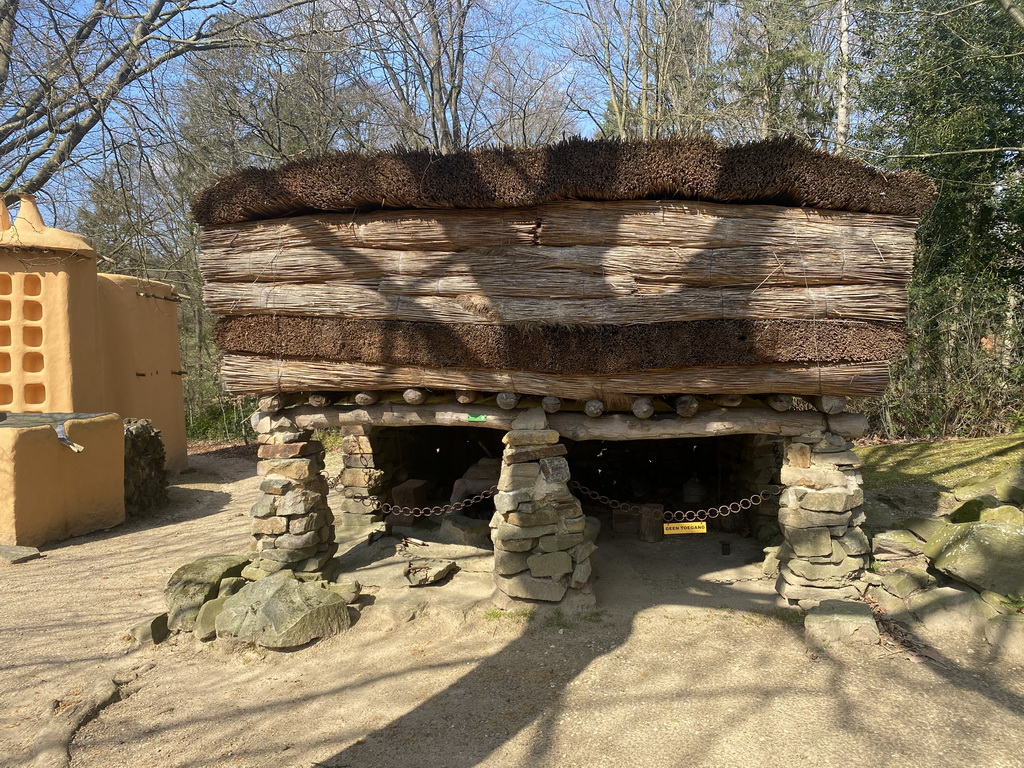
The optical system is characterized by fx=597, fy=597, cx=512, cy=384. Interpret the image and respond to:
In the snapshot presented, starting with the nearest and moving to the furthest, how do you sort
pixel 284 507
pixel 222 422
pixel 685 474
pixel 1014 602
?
pixel 1014 602 < pixel 284 507 < pixel 685 474 < pixel 222 422

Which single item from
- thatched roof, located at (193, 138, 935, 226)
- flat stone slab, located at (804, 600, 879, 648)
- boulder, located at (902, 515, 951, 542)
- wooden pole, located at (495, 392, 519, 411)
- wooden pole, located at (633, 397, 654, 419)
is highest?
thatched roof, located at (193, 138, 935, 226)

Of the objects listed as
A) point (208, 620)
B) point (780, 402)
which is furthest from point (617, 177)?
point (208, 620)

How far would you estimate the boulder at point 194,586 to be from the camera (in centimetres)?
495

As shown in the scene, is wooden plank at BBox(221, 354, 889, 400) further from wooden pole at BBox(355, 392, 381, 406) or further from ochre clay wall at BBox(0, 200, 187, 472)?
ochre clay wall at BBox(0, 200, 187, 472)

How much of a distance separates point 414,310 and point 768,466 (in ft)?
15.0

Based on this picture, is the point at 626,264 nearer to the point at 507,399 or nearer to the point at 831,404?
the point at 507,399

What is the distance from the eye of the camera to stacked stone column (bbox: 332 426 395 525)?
757 cm

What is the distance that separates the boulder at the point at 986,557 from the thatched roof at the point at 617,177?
8.99ft

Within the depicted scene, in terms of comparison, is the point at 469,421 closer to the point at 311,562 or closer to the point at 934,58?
the point at 311,562

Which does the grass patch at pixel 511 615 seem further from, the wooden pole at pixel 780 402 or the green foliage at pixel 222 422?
the green foliage at pixel 222 422

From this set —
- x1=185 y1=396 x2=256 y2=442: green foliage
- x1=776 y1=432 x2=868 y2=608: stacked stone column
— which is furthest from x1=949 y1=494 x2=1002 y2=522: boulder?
x1=185 y1=396 x2=256 y2=442: green foliage

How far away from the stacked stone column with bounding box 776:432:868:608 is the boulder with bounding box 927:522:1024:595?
681 millimetres

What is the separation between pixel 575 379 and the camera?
16.0 feet

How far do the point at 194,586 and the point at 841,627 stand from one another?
17.4 ft
